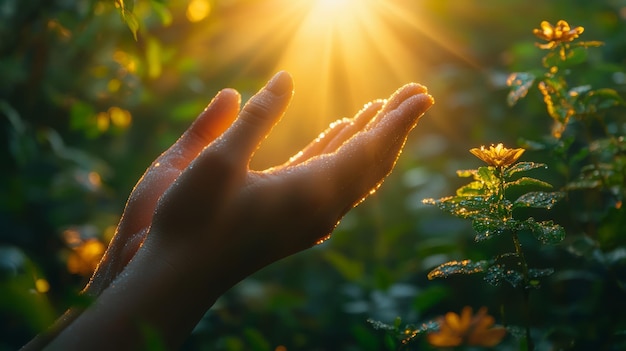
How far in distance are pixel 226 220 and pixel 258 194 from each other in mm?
81

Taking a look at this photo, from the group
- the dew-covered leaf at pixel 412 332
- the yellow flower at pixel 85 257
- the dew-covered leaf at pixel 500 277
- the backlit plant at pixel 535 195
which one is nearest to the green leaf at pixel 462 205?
the backlit plant at pixel 535 195

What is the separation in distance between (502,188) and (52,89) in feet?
7.90

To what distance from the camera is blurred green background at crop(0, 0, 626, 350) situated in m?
2.43

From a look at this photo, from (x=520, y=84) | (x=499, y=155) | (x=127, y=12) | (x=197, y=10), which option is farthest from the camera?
(x=197, y=10)

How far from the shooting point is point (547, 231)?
4.07ft

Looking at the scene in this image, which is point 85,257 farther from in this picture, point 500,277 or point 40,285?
point 500,277

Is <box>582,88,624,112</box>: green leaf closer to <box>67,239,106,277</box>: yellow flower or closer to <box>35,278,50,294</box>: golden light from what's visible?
<box>35,278,50,294</box>: golden light

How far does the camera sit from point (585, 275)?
199 centimetres

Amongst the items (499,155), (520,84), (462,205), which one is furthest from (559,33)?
(462,205)

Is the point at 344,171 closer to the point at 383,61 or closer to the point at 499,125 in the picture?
the point at 499,125

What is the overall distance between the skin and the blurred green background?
10.9 inches

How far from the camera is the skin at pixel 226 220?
120cm

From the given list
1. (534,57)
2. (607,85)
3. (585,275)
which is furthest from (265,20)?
(585,275)

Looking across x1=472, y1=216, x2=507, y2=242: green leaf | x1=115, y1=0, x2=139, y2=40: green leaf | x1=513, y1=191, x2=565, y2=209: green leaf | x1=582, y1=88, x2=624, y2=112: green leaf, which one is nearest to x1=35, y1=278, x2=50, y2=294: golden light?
x1=115, y1=0, x2=139, y2=40: green leaf
